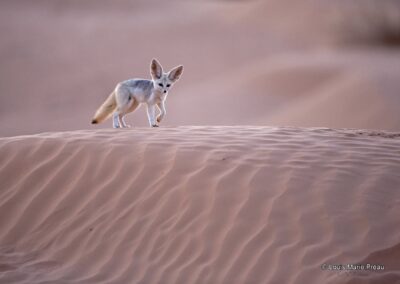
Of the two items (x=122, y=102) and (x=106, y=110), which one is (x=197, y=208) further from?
(x=106, y=110)

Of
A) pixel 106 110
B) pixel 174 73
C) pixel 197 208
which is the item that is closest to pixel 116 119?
pixel 106 110

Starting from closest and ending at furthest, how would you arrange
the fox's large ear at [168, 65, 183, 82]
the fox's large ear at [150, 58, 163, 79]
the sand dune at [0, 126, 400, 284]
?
the sand dune at [0, 126, 400, 284]
the fox's large ear at [150, 58, 163, 79]
the fox's large ear at [168, 65, 183, 82]

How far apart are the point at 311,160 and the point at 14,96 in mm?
17806

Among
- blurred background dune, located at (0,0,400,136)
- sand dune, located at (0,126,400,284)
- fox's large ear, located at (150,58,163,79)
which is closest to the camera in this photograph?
sand dune, located at (0,126,400,284)

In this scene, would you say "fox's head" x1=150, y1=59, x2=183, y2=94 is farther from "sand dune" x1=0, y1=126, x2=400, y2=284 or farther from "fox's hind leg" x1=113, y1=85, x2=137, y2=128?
"sand dune" x1=0, y1=126, x2=400, y2=284

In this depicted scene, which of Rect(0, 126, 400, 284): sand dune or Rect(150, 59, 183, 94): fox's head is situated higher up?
Rect(150, 59, 183, 94): fox's head

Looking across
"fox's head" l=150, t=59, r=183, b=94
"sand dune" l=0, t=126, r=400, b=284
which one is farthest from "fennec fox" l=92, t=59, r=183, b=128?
"sand dune" l=0, t=126, r=400, b=284

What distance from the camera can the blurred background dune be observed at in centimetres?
1844

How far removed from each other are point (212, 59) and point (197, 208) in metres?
19.7

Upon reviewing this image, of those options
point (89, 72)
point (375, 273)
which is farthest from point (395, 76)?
point (375, 273)

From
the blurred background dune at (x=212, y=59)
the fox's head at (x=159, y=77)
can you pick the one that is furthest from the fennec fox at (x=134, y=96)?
the blurred background dune at (x=212, y=59)

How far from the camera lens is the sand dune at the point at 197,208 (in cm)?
421

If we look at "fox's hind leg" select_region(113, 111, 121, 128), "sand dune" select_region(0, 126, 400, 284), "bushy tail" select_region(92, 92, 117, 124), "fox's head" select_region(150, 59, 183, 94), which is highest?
"fox's head" select_region(150, 59, 183, 94)

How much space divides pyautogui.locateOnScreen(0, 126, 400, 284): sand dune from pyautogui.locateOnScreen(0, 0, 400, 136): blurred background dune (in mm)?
11128
